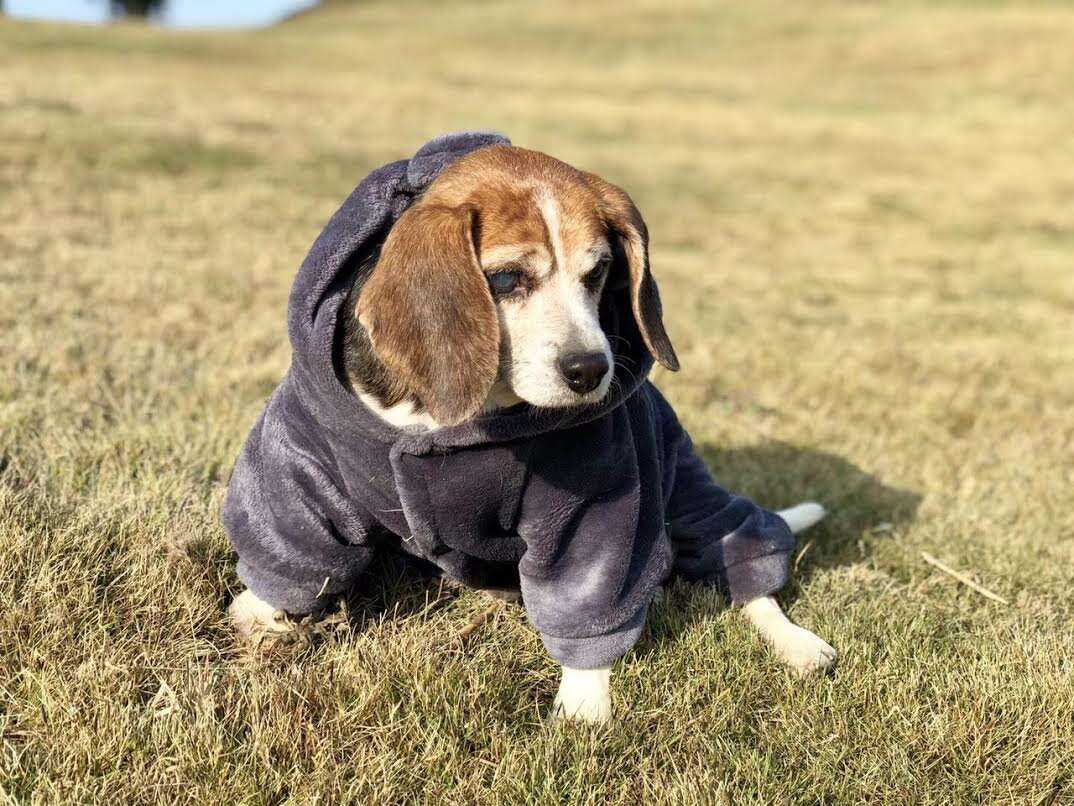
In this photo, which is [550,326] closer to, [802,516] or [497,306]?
[497,306]

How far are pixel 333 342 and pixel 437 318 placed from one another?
36cm

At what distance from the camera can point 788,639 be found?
10.6 feet

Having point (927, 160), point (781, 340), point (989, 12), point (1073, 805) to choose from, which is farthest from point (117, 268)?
point (989, 12)

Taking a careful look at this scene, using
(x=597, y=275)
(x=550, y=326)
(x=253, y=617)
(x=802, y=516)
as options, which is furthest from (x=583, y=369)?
(x=802, y=516)

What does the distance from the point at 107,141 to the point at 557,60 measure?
24.8 meters

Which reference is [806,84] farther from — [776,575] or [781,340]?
[776,575]

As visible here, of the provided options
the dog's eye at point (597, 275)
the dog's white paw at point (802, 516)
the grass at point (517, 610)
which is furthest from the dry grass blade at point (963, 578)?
the dog's eye at point (597, 275)

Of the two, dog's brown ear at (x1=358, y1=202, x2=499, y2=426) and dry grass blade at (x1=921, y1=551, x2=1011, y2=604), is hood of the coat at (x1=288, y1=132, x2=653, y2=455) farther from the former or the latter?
dry grass blade at (x1=921, y1=551, x2=1011, y2=604)

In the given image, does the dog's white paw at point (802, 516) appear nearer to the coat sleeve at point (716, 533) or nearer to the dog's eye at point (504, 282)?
the coat sleeve at point (716, 533)

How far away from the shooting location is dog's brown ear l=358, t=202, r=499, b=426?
8.55 ft

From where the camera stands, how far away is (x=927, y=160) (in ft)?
63.9

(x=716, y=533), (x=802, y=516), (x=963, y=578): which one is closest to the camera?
(x=716, y=533)

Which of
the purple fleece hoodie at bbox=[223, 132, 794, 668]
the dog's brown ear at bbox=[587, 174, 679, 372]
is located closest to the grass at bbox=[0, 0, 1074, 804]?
the purple fleece hoodie at bbox=[223, 132, 794, 668]

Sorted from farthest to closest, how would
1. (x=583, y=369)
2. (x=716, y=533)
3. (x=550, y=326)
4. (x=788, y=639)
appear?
(x=716, y=533) → (x=788, y=639) → (x=550, y=326) → (x=583, y=369)
